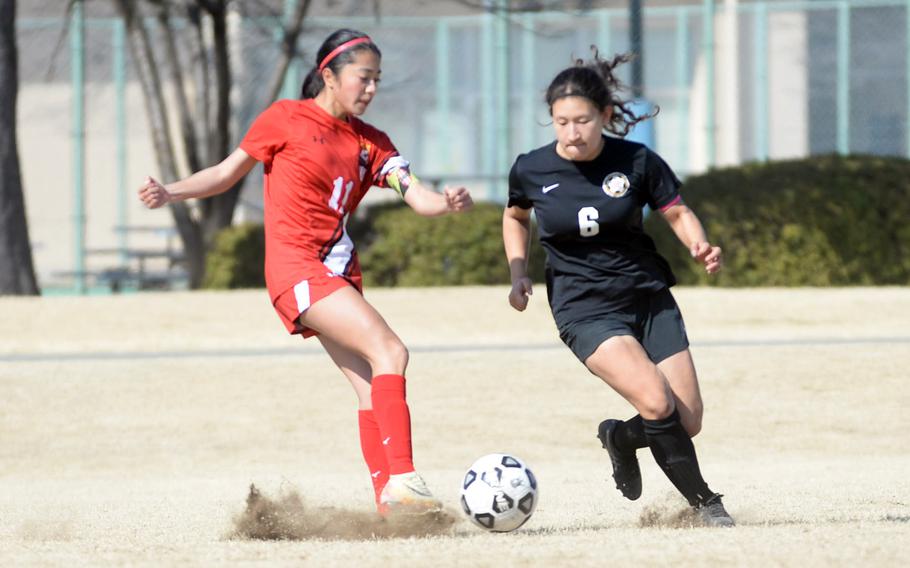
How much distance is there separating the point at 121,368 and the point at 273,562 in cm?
793

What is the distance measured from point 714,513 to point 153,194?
99.4 inches

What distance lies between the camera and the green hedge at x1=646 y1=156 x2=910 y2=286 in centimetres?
1767

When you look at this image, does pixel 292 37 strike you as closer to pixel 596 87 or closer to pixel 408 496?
pixel 596 87

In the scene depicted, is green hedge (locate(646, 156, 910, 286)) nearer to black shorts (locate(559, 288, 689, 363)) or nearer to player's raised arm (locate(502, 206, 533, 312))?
player's raised arm (locate(502, 206, 533, 312))

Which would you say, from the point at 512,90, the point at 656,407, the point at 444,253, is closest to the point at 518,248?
the point at 656,407

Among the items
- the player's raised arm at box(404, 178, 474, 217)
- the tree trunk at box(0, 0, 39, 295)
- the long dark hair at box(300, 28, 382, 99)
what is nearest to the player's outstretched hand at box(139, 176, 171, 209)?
the long dark hair at box(300, 28, 382, 99)

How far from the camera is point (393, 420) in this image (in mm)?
6363

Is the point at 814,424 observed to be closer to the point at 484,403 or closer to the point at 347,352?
the point at 484,403

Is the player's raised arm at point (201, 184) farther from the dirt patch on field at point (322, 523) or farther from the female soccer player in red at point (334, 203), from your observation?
the dirt patch on field at point (322, 523)

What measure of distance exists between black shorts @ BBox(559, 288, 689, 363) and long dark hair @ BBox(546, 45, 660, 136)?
2.32ft

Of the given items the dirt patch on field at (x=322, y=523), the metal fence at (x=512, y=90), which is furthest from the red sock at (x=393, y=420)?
the metal fence at (x=512, y=90)

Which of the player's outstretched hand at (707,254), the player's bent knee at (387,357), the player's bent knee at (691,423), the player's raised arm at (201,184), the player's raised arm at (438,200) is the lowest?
the player's bent knee at (691,423)

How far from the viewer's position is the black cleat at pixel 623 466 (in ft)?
23.0

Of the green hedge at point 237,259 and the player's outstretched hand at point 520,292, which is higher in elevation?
the player's outstretched hand at point 520,292
